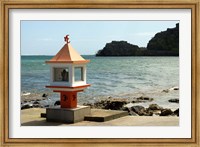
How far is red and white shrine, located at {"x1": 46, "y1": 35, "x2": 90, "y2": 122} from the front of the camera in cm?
850

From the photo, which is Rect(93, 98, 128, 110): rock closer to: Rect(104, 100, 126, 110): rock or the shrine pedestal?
Rect(104, 100, 126, 110): rock

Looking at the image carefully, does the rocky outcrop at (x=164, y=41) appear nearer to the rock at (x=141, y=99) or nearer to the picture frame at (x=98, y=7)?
the rock at (x=141, y=99)

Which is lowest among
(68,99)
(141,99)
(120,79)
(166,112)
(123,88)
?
(166,112)

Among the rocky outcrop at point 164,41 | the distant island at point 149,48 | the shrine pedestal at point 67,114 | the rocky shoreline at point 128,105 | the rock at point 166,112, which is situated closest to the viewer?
the shrine pedestal at point 67,114

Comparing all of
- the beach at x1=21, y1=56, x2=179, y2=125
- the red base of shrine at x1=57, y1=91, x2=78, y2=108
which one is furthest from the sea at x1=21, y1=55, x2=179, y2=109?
the red base of shrine at x1=57, y1=91, x2=78, y2=108

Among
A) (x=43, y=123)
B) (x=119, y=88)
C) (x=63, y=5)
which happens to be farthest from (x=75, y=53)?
(x=119, y=88)

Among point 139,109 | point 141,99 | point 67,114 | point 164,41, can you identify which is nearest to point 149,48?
point 164,41

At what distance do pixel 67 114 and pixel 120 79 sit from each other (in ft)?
12.7

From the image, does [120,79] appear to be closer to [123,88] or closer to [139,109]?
[123,88]

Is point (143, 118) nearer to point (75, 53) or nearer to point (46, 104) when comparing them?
point (75, 53)

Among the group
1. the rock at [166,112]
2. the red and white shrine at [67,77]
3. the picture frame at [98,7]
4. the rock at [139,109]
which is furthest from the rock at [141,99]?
the picture frame at [98,7]

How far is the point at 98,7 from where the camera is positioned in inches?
261

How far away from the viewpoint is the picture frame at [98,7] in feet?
21.7

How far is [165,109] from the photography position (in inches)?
387
